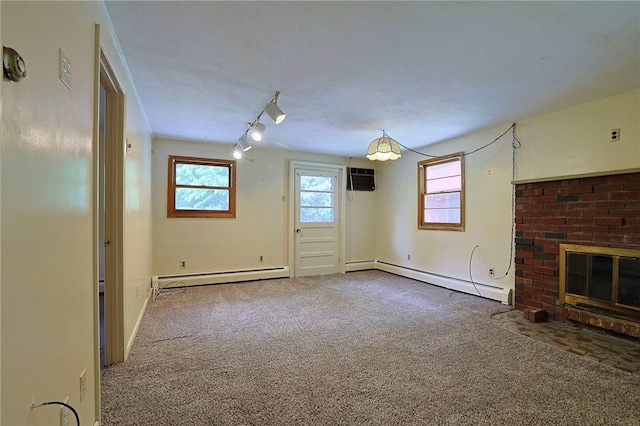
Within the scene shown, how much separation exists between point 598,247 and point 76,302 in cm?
416

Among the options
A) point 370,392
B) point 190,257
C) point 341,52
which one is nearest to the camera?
point 370,392

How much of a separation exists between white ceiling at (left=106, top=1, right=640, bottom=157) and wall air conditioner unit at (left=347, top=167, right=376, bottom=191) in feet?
7.98

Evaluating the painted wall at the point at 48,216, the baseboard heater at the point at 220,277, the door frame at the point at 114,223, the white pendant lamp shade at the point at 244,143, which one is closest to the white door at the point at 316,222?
the baseboard heater at the point at 220,277

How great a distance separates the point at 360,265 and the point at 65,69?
221 inches

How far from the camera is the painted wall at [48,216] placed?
2.80ft

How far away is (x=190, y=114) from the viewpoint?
3.60m

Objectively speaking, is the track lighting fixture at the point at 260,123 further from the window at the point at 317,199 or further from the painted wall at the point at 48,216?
the window at the point at 317,199

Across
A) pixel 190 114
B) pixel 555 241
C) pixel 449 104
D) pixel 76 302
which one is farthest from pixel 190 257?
pixel 555 241

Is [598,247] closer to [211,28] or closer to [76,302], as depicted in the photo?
[211,28]

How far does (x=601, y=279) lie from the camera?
9.73 ft

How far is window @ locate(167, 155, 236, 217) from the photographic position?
482 cm

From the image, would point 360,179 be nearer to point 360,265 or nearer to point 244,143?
point 360,265

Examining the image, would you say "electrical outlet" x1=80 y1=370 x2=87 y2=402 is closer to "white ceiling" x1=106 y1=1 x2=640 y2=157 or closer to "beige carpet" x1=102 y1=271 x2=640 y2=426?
"beige carpet" x1=102 y1=271 x2=640 y2=426

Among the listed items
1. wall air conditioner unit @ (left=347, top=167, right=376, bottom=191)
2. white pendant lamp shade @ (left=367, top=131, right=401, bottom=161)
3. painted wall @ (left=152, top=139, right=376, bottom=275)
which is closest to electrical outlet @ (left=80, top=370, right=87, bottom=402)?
white pendant lamp shade @ (left=367, top=131, right=401, bottom=161)
